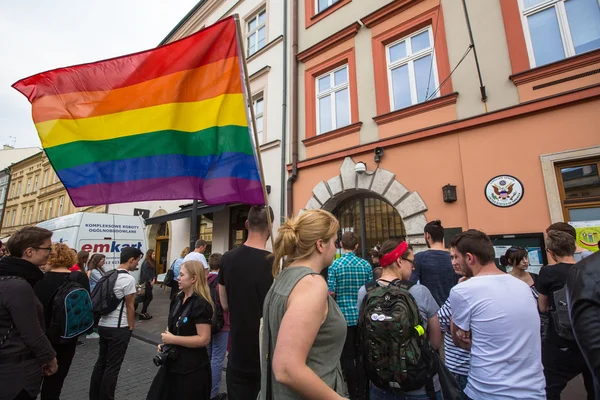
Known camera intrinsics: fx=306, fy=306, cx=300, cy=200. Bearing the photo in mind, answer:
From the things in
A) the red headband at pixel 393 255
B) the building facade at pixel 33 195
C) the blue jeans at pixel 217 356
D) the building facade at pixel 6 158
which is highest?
the building facade at pixel 6 158

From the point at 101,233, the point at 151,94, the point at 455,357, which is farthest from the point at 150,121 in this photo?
the point at 101,233

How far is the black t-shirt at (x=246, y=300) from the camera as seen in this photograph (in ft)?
7.46

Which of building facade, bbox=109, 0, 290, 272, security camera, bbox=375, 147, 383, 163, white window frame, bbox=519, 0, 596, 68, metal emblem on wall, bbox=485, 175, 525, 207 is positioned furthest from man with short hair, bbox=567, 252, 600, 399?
building facade, bbox=109, 0, 290, 272

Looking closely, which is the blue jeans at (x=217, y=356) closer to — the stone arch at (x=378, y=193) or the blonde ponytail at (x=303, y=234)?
the blonde ponytail at (x=303, y=234)

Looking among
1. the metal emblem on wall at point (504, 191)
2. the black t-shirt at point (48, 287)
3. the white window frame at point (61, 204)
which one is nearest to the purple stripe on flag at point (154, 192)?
the black t-shirt at point (48, 287)

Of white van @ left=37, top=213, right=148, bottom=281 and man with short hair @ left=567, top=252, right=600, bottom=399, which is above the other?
white van @ left=37, top=213, right=148, bottom=281

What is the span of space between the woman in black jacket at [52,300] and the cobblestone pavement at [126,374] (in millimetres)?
808

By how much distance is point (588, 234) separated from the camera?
168 inches

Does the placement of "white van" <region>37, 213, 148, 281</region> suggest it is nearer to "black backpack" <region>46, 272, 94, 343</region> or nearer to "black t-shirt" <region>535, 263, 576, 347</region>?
"black backpack" <region>46, 272, 94, 343</region>

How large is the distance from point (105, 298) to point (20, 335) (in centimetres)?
113

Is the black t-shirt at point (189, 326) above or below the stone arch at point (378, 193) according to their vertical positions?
below

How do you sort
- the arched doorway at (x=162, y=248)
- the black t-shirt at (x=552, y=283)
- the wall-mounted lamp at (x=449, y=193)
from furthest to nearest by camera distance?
the arched doorway at (x=162, y=248) → the wall-mounted lamp at (x=449, y=193) → the black t-shirt at (x=552, y=283)

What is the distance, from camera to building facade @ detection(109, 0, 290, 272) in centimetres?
883

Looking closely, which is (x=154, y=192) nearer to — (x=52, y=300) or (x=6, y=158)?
(x=52, y=300)
